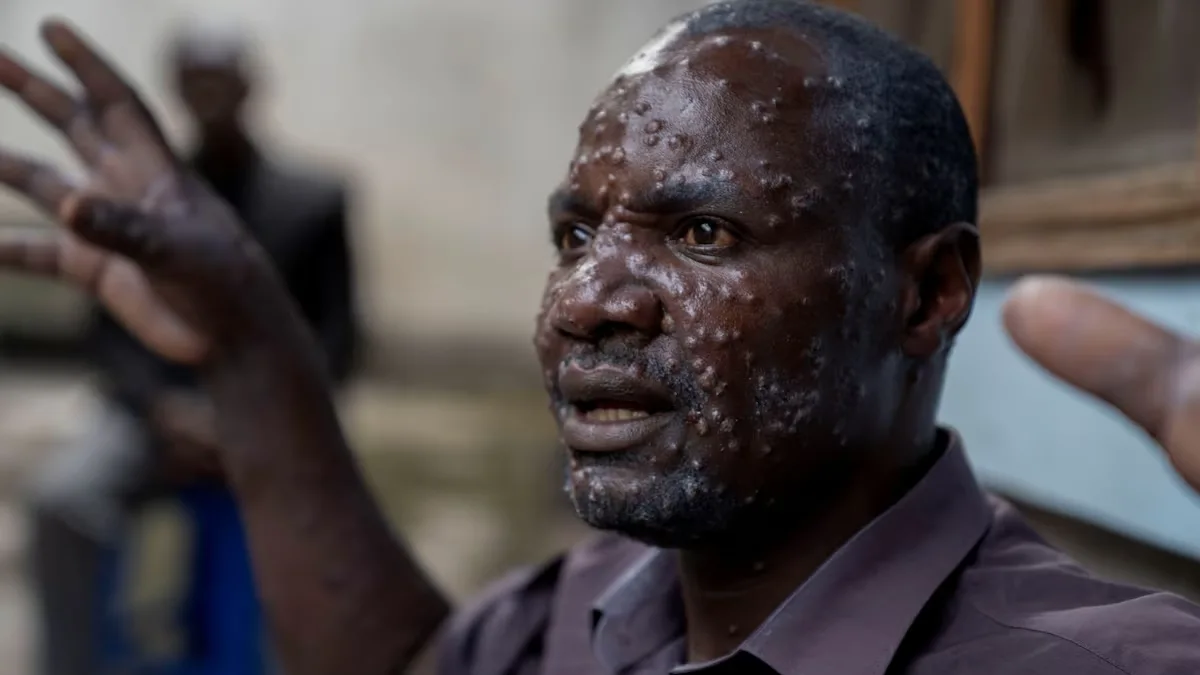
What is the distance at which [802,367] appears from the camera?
2.88ft

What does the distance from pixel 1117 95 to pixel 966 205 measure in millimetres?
637

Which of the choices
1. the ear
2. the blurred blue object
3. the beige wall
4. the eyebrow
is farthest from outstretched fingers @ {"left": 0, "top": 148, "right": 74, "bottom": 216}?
the beige wall

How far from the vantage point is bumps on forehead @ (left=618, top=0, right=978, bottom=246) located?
91cm

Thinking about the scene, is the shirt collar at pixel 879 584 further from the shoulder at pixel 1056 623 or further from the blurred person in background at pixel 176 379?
the blurred person in background at pixel 176 379

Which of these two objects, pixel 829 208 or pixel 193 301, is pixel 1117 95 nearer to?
pixel 829 208

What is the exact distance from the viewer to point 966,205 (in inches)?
39.1

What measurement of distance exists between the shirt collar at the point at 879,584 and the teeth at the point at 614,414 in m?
0.19

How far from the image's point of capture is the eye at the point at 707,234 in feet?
2.93

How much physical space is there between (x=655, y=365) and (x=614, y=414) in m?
0.05

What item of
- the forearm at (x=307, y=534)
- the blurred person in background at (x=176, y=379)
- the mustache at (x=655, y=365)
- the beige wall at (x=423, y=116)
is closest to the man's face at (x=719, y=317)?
the mustache at (x=655, y=365)

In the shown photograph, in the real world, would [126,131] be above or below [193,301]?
above

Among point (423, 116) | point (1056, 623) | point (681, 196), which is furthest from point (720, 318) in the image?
point (423, 116)

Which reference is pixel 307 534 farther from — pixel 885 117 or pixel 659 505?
pixel 885 117

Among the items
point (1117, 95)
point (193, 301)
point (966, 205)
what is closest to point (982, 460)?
point (1117, 95)
